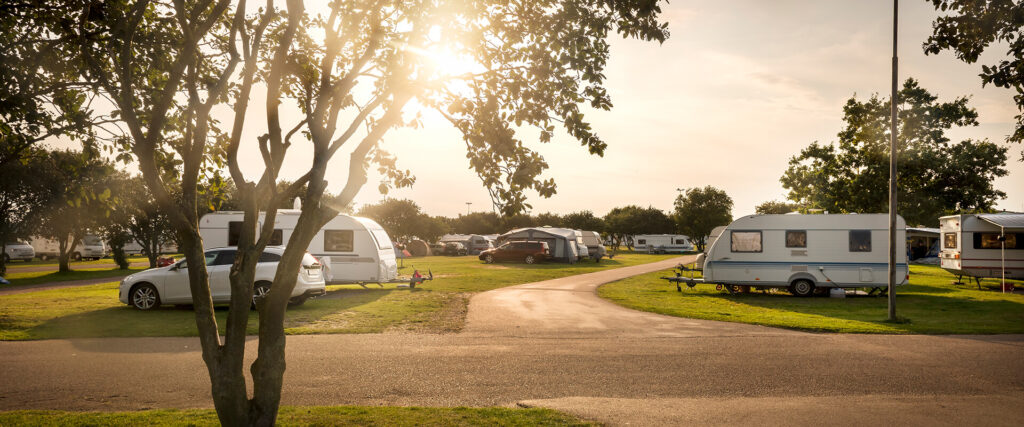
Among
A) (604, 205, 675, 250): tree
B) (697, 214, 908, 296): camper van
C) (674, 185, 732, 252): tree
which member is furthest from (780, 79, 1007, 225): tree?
(604, 205, 675, 250): tree

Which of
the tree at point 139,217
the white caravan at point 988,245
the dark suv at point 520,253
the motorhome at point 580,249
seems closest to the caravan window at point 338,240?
the tree at point 139,217

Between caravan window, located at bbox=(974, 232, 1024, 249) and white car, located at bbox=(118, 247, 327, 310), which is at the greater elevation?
caravan window, located at bbox=(974, 232, 1024, 249)

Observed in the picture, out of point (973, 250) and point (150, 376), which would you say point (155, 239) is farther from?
point (973, 250)

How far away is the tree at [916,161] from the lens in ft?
102

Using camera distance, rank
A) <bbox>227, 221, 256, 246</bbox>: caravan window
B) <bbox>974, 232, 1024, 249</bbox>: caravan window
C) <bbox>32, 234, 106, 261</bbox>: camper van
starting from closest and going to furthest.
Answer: <bbox>227, 221, 256, 246</bbox>: caravan window < <bbox>974, 232, 1024, 249</bbox>: caravan window < <bbox>32, 234, 106, 261</bbox>: camper van

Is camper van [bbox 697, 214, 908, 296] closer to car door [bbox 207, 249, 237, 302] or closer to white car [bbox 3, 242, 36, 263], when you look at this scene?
car door [bbox 207, 249, 237, 302]

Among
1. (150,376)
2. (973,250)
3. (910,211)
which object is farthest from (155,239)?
(910,211)

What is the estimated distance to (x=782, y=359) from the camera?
8867mm

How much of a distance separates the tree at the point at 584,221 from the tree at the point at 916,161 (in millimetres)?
66331

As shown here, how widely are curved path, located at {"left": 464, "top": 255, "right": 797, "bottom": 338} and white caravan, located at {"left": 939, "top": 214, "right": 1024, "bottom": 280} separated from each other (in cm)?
1616

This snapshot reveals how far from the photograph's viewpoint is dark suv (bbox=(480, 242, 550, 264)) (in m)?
39.9

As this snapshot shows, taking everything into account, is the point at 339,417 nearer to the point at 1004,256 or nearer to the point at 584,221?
the point at 1004,256

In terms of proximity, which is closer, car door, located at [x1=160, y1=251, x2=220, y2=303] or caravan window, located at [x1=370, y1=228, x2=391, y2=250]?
car door, located at [x1=160, y1=251, x2=220, y2=303]

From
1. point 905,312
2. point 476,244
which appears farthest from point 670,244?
point 905,312
